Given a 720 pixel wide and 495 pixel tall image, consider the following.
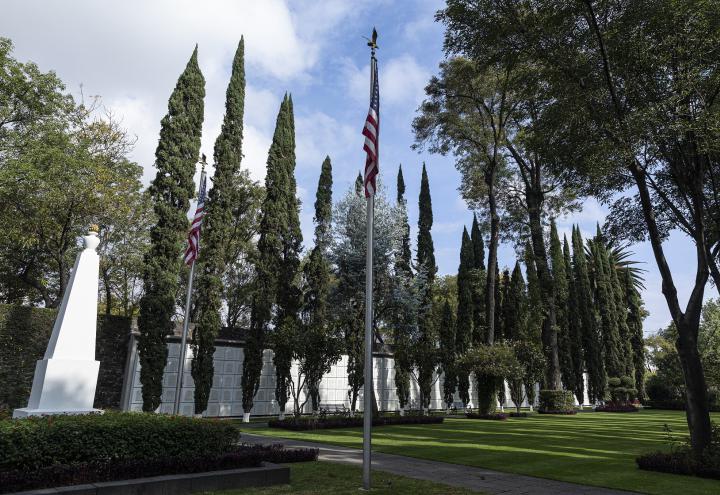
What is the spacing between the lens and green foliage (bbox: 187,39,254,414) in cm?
2017

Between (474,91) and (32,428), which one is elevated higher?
(474,91)

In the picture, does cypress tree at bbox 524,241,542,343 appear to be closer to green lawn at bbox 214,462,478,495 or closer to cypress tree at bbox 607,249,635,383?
cypress tree at bbox 607,249,635,383

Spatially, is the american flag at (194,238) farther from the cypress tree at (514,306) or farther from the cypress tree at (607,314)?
the cypress tree at (607,314)

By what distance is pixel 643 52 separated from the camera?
10656 mm

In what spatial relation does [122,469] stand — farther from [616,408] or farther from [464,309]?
[616,408]

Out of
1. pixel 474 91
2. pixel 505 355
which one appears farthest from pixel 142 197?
pixel 505 355

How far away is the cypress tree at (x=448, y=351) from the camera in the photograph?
86.2 ft

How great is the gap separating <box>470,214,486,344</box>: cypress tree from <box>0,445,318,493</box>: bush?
23.3 m

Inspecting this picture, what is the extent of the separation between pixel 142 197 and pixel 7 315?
11.5 m

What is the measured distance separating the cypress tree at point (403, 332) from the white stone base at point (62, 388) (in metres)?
16.4

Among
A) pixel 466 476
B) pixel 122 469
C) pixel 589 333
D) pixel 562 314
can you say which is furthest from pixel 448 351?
pixel 122 469

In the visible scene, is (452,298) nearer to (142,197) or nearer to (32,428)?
(142,197)

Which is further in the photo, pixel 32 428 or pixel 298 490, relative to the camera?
pixel 298 490

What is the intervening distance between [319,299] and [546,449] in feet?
45.9
